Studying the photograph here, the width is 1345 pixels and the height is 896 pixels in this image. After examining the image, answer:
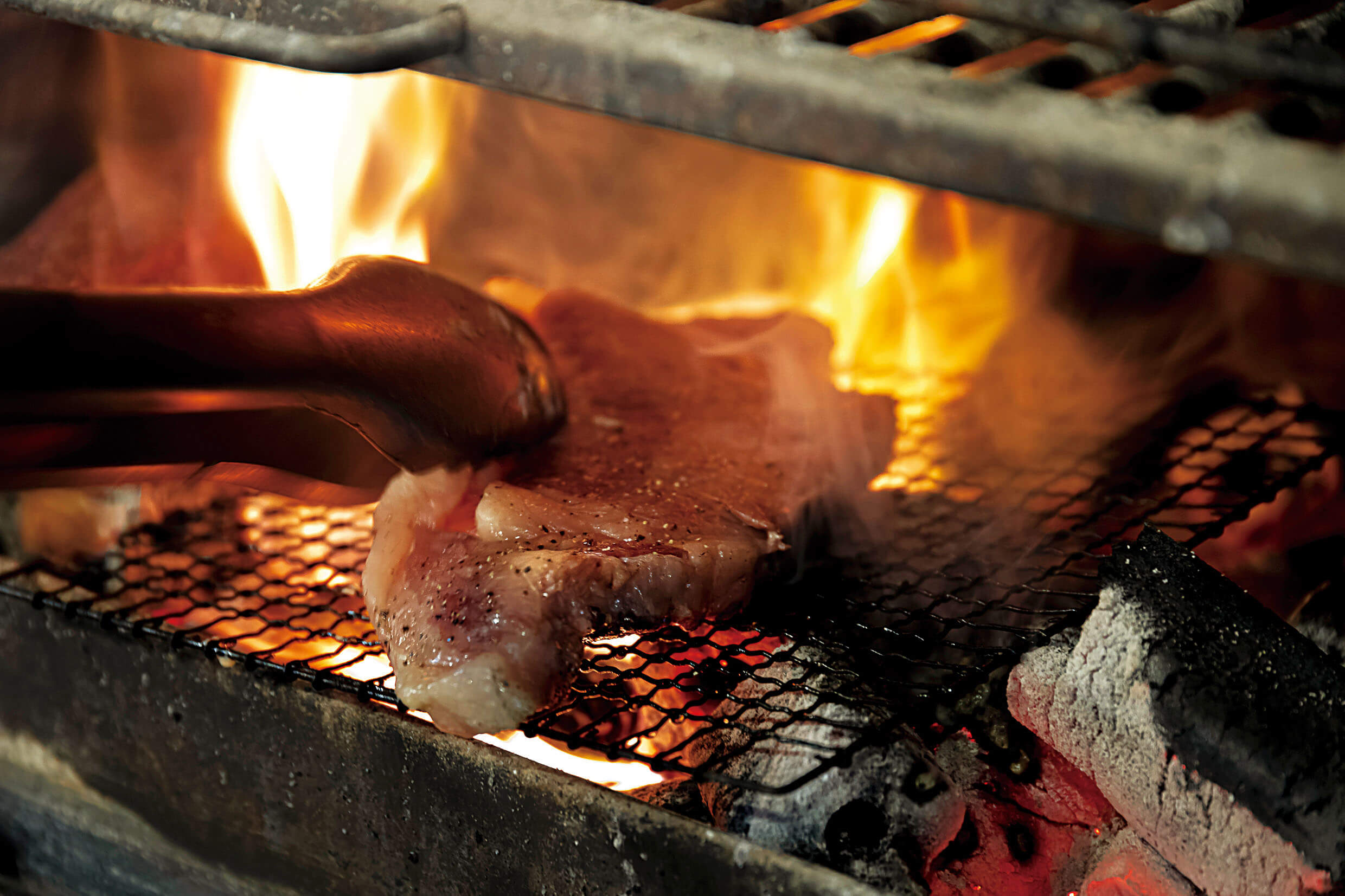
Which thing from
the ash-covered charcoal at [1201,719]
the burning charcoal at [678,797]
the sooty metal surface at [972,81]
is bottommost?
the burning charcoal at [678,797]

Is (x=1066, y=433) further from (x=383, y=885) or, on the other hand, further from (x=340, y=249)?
(x=340, y=249)

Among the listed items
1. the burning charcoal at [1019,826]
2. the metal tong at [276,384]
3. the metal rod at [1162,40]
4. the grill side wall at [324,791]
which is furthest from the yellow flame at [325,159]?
the metal rod at [1162,40]

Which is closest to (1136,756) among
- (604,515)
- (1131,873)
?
(1131,873)

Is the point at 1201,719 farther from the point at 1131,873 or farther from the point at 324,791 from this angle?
the point at 324,791

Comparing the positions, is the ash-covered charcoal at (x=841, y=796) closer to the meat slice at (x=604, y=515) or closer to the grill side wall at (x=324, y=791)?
the grill side wall at (x=324, y=791)

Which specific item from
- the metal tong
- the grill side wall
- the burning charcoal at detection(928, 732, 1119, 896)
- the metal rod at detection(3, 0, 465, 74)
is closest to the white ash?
the burning charcoal at detection(928, 732, 1119, 896)

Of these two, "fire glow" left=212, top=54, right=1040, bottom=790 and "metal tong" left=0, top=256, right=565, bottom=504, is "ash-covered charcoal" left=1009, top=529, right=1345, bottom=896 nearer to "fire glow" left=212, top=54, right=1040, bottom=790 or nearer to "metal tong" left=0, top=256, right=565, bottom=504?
"metal tong" left=0, top=256, right=565, bottom=504


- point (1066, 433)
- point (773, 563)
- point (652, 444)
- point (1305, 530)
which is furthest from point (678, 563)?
point (1305, 530)
